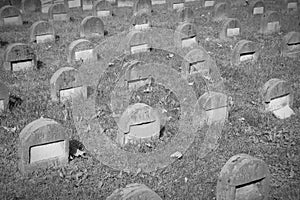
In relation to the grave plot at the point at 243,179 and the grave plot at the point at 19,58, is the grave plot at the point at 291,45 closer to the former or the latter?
the grave plot at the point at 19,58

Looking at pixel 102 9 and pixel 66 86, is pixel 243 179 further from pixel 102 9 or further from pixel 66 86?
pixel 102 9

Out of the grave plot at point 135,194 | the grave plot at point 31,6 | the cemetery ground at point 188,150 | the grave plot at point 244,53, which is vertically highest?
the grave plot at point 31,6

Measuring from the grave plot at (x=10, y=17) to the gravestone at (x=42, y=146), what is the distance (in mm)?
9323

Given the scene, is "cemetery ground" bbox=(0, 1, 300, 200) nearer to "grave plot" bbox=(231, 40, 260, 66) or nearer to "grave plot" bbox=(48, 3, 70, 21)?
"grave plot" bbox=(231, 40, 260, 66)

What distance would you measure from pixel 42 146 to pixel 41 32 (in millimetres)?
7111

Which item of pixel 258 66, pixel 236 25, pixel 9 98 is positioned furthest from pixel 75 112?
pixel 236 25

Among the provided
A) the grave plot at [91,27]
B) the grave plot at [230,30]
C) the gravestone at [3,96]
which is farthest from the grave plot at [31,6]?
the gravestone at [3,96]

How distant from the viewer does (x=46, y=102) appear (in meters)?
8.47

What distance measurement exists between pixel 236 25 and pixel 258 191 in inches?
338

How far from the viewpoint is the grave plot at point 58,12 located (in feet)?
49.3

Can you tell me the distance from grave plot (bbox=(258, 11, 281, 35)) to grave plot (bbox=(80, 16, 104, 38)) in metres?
5.23

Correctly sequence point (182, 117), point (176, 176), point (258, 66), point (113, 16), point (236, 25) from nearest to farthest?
point (176, 176) → point (182, 117) → point (258, 66) → point (236, 25) → point (113, 16)

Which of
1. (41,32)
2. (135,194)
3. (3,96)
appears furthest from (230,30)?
(135,194)

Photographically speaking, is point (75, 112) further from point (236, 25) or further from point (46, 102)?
point (236, 25)
